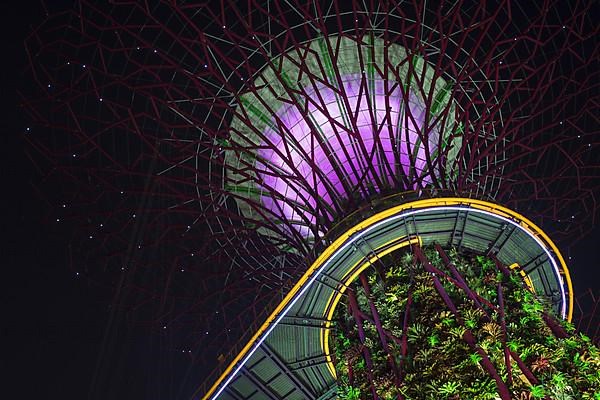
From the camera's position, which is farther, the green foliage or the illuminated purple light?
the illuminated purple light

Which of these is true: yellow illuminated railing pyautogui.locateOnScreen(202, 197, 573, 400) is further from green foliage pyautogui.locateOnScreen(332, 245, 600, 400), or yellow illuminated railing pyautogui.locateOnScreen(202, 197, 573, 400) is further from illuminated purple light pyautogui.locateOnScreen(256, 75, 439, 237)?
illuminated purple light pyautogui.locateOnScreen(256, 75, 439, 237)

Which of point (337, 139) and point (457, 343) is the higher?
point (337, 139)

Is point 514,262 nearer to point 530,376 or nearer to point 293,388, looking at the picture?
point 530,376

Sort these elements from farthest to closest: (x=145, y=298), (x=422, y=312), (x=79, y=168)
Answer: (x=145, y=298) → (x=79, y=168) → (x=422, y=312)

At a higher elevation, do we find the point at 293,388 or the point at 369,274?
the point at 369,274

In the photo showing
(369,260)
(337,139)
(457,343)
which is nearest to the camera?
(457,343)

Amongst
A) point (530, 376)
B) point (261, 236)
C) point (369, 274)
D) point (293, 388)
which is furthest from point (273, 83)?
point (530, 376)

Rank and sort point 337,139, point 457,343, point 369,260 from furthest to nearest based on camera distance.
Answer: point 337,139 → point 369,260 → point 457,343

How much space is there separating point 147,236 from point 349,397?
1466 cm

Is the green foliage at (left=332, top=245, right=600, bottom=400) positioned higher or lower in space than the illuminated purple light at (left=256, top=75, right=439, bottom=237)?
lower

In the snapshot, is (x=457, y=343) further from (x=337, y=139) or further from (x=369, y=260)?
(x=337, y=139)

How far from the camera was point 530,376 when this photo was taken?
16.4 m

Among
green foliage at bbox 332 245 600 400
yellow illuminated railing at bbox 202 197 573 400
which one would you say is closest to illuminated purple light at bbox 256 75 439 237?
yellow illuminated railing at bbox 202 197 573 400

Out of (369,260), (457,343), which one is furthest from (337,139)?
(457,343)
